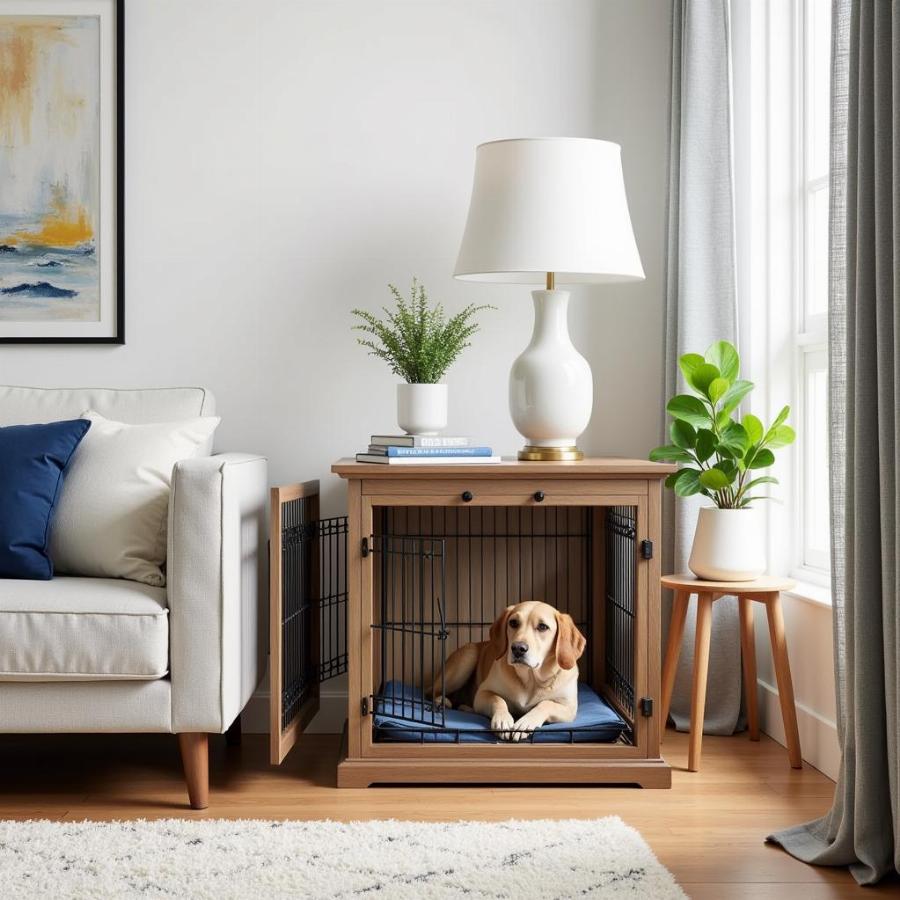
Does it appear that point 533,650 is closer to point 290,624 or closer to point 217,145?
point 290,624

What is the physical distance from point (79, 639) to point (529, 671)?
1075 millimetres

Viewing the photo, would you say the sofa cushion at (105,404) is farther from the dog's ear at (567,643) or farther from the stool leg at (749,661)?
the stool leg at (749,661)

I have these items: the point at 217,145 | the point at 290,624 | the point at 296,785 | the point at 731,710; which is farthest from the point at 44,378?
the point at 731,710

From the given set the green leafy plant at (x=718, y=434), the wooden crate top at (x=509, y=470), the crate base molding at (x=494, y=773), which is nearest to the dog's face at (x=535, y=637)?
the crate base molding at (x=494, y=773)

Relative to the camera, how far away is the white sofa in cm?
225

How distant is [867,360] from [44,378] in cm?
231

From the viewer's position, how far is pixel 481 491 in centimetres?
254

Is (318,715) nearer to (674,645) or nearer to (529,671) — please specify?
(529,671)

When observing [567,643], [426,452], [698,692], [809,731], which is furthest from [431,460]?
[809,731]

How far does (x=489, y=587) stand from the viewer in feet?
10.3

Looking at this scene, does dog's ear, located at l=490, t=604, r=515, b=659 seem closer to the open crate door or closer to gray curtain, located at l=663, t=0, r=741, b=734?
the open crate door

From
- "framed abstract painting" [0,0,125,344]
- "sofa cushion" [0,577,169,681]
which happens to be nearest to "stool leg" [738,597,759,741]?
"sofa cushion" [0,577,169,681]

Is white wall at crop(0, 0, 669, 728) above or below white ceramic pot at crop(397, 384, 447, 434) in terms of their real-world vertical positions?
above

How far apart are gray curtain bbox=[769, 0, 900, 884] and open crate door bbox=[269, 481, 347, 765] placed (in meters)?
1.19
